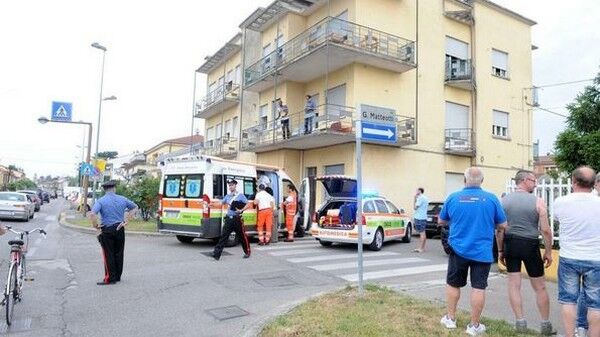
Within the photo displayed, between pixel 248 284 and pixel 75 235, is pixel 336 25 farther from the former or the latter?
pixel 248 284

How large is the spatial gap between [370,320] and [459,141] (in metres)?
19.5

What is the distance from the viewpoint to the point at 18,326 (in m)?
5.68

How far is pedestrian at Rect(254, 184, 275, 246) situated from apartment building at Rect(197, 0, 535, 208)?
5949mm

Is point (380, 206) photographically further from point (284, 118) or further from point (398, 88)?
point (284, 118)

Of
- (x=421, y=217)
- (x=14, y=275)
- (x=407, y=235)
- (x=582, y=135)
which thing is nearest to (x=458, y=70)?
(x=582, y=135)

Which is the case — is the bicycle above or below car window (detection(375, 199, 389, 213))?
below

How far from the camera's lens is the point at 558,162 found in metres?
17.9

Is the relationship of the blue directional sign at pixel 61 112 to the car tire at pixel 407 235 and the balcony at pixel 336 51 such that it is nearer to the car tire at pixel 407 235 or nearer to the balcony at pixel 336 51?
the balcony at pixel 336 51

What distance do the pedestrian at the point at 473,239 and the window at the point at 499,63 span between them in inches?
888

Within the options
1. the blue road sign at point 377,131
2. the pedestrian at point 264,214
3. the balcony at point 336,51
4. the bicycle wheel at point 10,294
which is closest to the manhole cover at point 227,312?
the bicycle wheel at point 10,294

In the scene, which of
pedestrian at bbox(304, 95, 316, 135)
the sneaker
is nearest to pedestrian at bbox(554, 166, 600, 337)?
the sneaker

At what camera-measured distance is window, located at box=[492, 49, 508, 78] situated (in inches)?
1008

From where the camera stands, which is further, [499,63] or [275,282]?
[499,63]

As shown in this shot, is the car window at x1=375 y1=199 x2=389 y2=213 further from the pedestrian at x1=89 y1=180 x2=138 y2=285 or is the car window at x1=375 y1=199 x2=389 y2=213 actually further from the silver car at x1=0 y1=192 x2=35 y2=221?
the silver car at x1=0 y1=192 x2=35 y2=221
